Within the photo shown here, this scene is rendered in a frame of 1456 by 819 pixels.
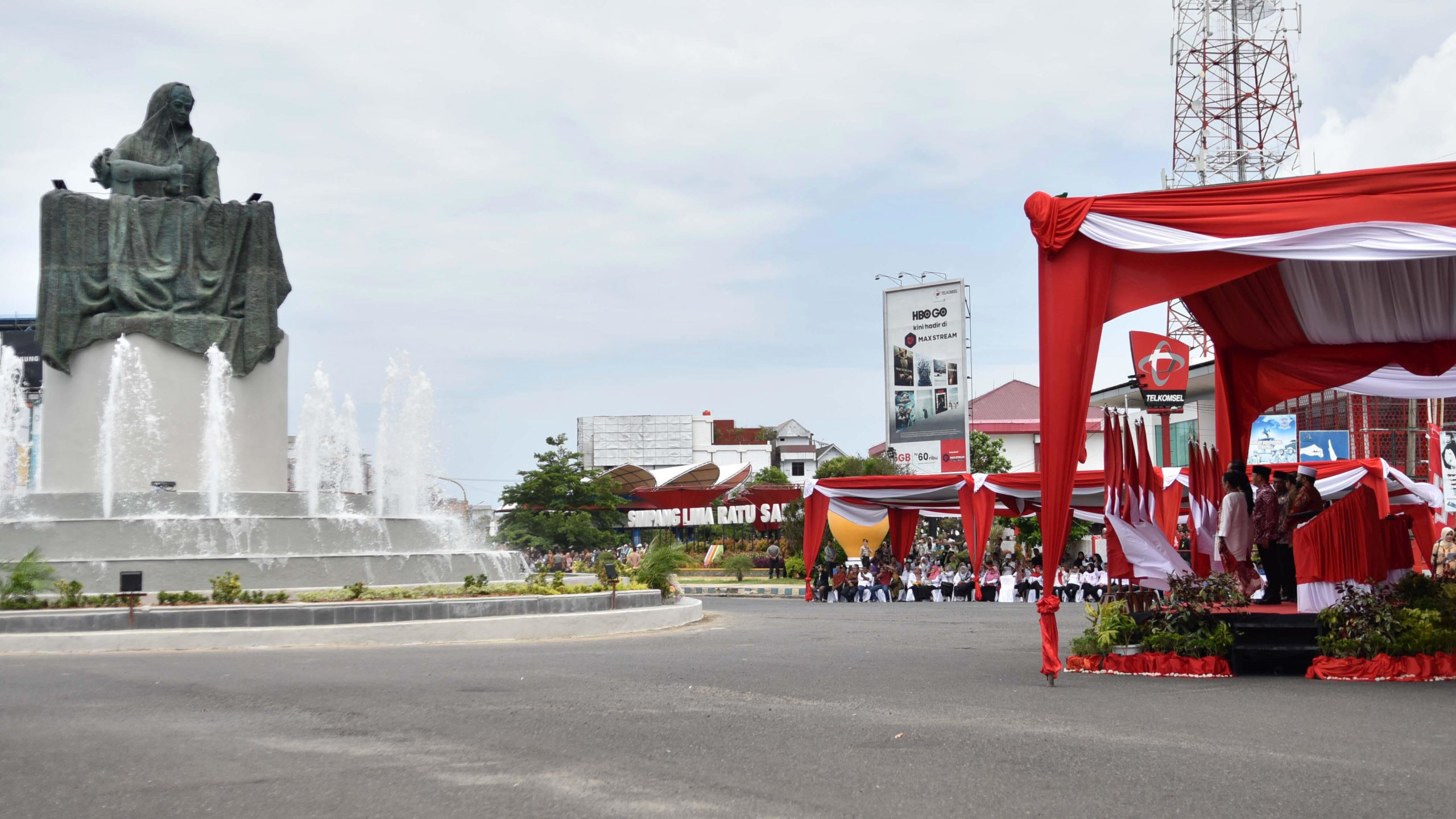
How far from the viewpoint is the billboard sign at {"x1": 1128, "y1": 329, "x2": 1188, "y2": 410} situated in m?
40.8

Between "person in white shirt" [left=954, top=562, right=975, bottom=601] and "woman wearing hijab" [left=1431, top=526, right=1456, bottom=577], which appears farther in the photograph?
"person in white shirt" [left=954, top=562, right=975, bottom=601]

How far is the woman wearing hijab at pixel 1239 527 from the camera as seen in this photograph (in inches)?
466

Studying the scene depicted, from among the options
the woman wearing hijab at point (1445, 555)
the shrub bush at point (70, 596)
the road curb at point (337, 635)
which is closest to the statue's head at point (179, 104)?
the shrub bush at point (70, 596)

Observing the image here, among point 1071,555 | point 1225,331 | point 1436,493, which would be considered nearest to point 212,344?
point 1225,331

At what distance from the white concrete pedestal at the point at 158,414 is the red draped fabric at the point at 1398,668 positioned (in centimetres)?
1499

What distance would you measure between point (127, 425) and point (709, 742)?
14538 millimetres

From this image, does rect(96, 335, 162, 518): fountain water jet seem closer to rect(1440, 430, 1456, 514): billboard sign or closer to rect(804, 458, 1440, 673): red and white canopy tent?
rect(804, 458, 1440, 673): red and white canopy tent

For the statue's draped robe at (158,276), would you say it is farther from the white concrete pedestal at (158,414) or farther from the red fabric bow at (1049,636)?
the red fabric bow at (1049,636)

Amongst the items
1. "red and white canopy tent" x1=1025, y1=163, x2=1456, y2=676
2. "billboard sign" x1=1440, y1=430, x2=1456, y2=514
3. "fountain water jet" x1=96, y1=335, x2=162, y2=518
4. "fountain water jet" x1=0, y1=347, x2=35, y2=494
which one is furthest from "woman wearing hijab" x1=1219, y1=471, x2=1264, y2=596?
"fountain water jet" x1=0, y1=347, x2=35, y2=494

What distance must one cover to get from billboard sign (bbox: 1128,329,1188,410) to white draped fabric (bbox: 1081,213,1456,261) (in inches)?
1274

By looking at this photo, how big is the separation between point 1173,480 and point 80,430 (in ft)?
61.7

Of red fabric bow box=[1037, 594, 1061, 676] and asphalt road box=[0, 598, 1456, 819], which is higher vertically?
red fabric bow box=[1037, 594, 1061, 676]

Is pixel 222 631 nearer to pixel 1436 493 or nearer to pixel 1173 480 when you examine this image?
pixel 1173 480

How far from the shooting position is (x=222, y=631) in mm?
13578
